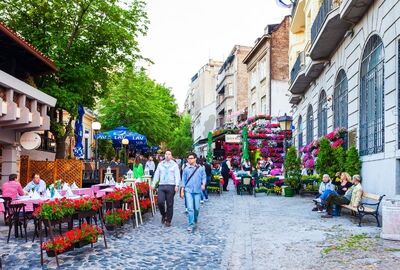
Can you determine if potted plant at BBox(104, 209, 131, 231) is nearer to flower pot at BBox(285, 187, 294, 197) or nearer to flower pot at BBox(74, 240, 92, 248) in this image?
flower pot at BBox(74, 240, 92, 248)

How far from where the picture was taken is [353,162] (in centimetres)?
1515

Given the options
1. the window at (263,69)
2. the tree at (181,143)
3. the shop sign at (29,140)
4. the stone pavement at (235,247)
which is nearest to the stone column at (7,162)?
the shop sign at (29,140)

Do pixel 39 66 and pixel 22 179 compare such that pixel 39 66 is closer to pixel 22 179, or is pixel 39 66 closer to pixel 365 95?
pixel 22 179

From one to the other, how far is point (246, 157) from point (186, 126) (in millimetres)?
65859

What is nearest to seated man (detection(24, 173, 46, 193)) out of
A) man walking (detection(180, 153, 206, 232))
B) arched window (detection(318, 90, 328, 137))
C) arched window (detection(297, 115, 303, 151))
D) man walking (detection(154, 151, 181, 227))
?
man walking (detection(154, 151, 181, 227))

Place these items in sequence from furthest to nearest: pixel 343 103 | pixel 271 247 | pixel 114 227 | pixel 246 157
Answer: pixel 246 157 → pixel 343 103 → pixel 114 227 → pixel 271 247

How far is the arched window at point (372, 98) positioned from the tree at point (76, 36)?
11.1 metres

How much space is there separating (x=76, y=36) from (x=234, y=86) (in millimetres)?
36996

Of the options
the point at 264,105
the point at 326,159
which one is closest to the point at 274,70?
the point at 264,105

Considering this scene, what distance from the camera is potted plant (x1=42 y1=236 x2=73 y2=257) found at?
7629 mm

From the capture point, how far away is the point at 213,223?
482 inches

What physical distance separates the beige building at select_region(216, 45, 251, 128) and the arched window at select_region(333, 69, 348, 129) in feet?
103

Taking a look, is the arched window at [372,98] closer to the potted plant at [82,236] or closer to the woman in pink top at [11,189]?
the potted plant at [82,236]

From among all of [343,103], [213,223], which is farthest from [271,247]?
[343,103]
